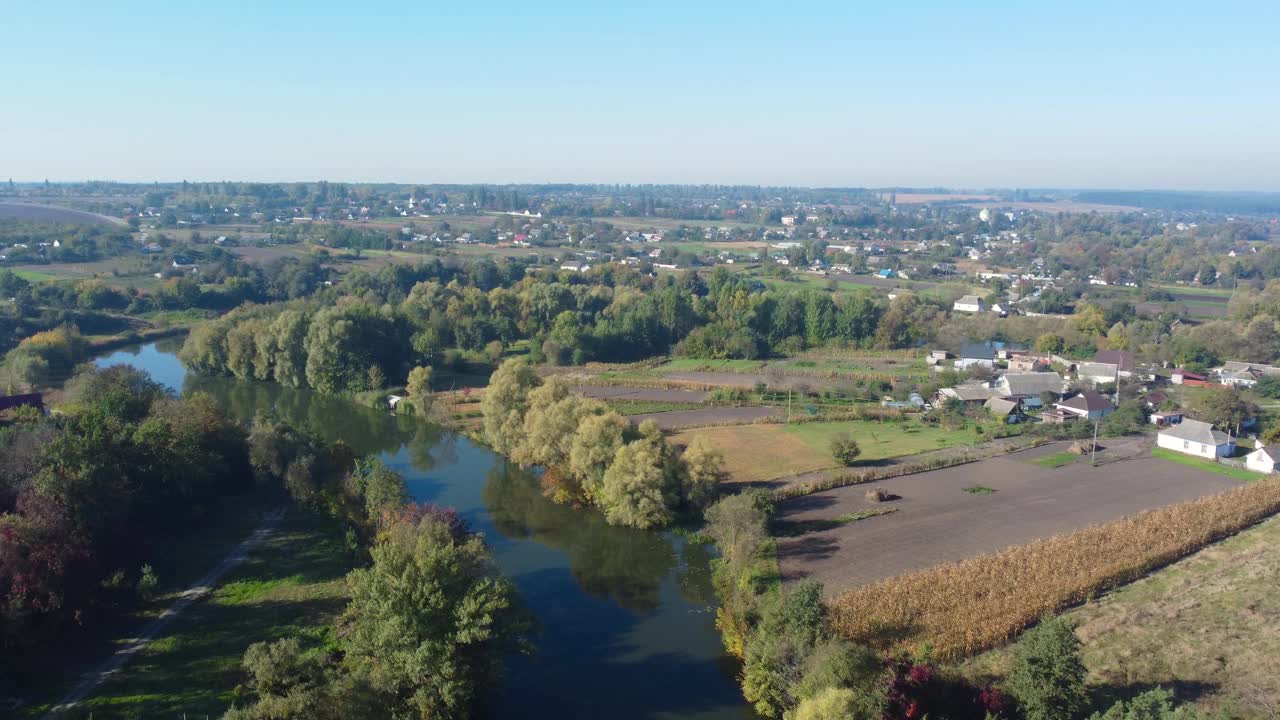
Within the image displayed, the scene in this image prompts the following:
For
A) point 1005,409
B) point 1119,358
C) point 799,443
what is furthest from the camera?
point 1119,358

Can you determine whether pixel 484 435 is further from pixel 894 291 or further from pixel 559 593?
pixel 894 291

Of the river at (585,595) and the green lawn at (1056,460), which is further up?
the green lawn at (1056,460)

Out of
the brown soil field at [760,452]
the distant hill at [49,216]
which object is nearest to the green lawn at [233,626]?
the brown soil field at [760,452]

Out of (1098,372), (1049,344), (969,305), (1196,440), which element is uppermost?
(969,305)

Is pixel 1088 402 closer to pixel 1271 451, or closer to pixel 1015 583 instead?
pixel 1271 451

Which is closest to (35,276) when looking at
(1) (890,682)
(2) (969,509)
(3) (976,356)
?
Result: (3) (976,356)

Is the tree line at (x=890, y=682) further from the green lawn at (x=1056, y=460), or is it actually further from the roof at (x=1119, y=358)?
the roof at (x=1119, y=358)

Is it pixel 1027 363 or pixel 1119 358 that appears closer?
pixel 1119 358
